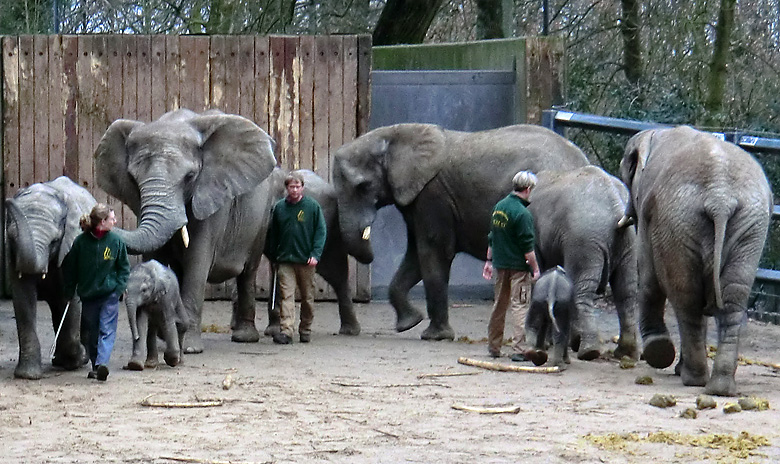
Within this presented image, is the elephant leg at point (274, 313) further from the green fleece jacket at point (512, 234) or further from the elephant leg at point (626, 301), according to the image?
the elephant leg at point (626, 301)

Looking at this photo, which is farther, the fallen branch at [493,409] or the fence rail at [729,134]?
the fence rail at [729,134]

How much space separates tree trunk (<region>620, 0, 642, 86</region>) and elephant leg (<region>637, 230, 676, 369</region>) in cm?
1026

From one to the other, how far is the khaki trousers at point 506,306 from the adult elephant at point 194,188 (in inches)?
95.1

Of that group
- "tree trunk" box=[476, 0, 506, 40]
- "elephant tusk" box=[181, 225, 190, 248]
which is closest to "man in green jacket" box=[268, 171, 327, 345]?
"elephant tusk" box=[181, 225, 190, 248]

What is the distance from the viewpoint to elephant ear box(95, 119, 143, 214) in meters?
13.2

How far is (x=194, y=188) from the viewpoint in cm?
1302

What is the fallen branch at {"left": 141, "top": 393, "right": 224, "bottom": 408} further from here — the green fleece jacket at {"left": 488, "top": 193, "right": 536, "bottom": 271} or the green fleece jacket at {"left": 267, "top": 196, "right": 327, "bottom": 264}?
the green fleece jacket at {"left": 267, "top": 196, "right": 327, "bottom": 264}

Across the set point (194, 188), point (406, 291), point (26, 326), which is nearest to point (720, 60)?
point (406, 291)

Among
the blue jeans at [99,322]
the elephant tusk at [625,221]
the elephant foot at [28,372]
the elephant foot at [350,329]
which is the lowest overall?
the elephant foot at [350,329]

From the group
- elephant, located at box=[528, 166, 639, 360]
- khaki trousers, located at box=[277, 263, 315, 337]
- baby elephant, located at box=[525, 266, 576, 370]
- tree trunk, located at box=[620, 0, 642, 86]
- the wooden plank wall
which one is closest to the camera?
baby elephant, located at box=[525, 266, 576, 370]

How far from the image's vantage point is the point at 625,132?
15.9m

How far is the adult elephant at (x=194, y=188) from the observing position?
12492 millimetres

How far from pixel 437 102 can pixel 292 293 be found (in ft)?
15.4

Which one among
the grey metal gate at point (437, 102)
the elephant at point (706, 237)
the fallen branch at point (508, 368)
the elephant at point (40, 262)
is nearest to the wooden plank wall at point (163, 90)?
the grey metal gate at point (437, 102)
